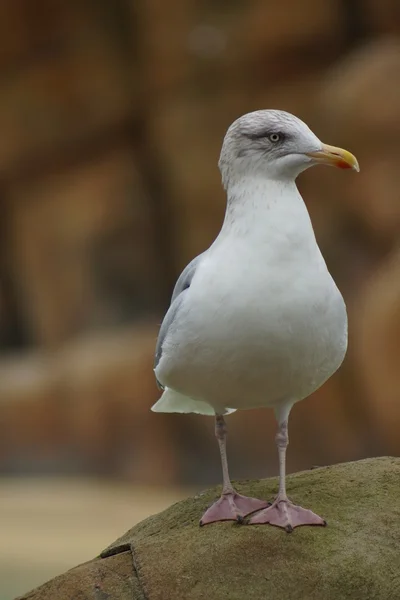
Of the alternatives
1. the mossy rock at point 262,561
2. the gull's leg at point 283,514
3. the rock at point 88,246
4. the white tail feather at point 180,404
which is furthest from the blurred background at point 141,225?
the gull's leg at point 283,514

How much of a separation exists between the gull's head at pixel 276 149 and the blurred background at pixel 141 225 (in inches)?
125

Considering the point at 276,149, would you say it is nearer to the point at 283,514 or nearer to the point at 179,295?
the point at 179,295

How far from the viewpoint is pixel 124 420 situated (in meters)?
6.71

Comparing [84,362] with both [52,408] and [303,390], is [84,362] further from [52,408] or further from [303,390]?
[303,390]

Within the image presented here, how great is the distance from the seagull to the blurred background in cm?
315

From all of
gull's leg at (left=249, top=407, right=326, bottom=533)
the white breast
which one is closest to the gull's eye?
the white breast

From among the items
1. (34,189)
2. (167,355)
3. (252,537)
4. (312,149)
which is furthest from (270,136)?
(34,189)

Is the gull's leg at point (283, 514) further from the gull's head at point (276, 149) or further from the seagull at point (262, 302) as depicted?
the gull's head at point (276, 149)

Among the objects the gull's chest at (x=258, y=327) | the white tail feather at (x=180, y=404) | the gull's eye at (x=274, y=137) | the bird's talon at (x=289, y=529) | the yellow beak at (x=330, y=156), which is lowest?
the bird's talon at (x=289, y=529)

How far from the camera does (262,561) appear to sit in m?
2.15

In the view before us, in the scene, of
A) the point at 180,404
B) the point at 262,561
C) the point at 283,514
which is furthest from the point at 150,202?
the point at 262,561

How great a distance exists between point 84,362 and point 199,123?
5.62 ft

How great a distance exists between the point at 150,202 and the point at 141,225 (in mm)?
175

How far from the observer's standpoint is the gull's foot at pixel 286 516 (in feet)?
7.29
